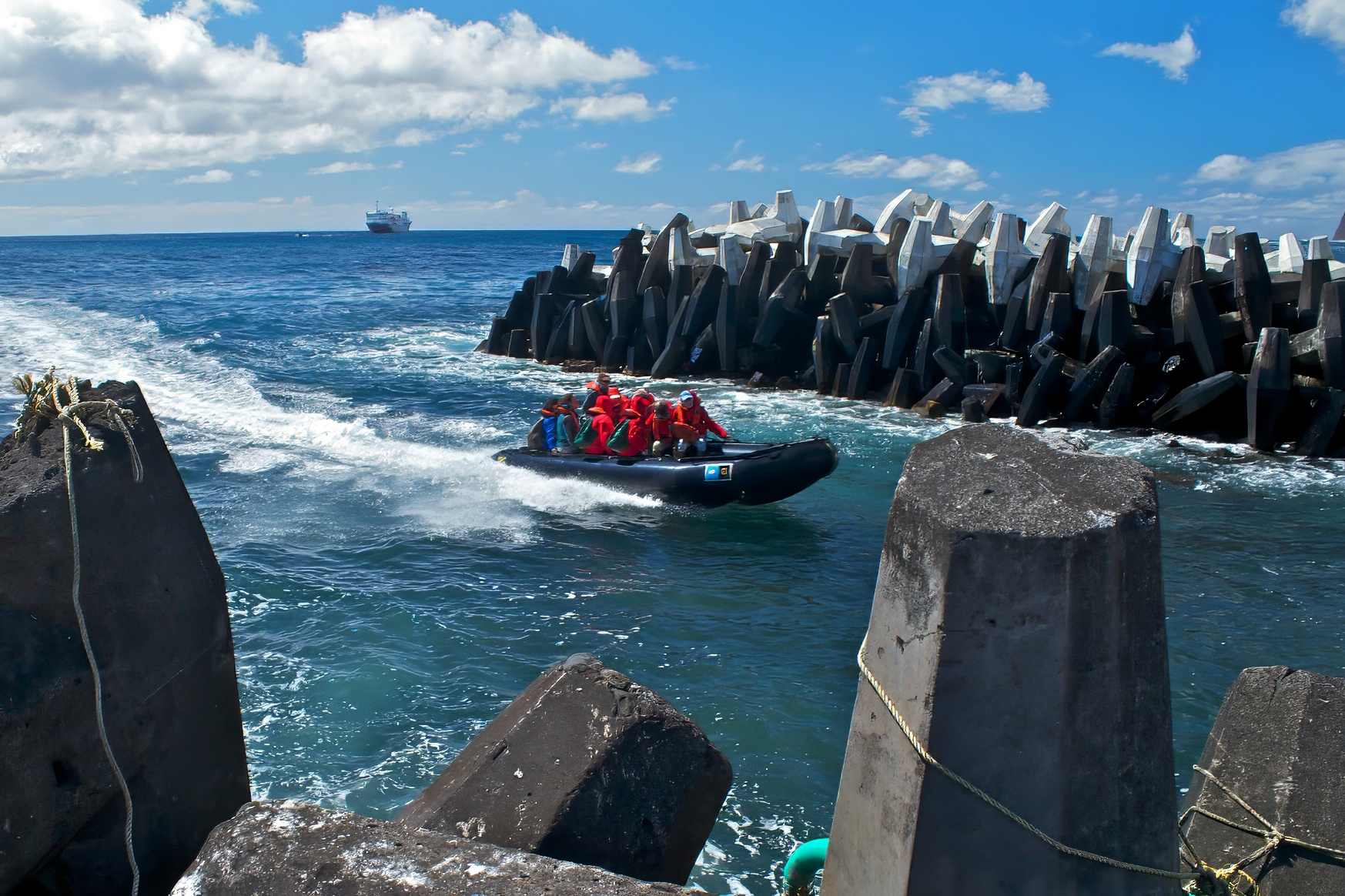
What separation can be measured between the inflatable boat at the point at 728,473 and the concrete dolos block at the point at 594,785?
9.32m

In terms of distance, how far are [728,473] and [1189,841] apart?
9.91m

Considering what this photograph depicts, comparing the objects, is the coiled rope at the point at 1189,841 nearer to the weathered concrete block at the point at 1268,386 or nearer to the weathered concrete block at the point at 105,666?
the weathered concrete block at the point at 105,666

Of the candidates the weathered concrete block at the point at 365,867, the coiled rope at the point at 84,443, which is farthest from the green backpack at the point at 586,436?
the weathered concrete block at the point at 365,867

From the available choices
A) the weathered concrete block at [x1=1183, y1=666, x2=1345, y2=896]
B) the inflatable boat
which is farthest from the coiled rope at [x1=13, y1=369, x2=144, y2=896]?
the inflatable boat

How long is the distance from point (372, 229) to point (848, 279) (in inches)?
6182

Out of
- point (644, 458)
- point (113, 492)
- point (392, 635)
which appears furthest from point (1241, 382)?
point (113, 492)

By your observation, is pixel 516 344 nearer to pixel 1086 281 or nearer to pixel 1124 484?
pixel 1086 281

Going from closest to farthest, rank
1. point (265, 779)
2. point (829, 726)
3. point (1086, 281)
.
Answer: point (265, 779)
point (829, 726)
point (1086, 281)

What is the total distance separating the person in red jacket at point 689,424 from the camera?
45.4 feet

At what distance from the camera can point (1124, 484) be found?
2506mm

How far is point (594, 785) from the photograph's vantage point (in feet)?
11.3

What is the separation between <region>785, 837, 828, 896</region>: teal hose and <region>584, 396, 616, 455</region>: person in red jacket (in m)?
10.8

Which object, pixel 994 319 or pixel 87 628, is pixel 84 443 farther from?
pixel 994 319

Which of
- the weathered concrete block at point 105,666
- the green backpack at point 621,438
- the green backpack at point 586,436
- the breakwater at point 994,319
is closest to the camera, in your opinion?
the weathered concrete block at point 105,666
